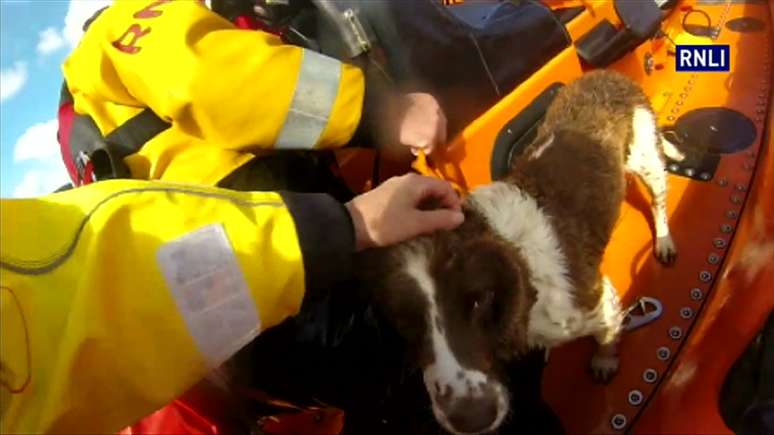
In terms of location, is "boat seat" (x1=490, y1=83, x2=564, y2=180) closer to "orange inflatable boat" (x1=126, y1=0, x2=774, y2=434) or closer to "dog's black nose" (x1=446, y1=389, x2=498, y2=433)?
"orange inflatable boat" (x1=126, y1=0, x2=774, y2=434)

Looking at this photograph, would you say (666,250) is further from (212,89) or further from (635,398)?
(212,89)

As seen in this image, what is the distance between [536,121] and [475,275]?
0.83 meters

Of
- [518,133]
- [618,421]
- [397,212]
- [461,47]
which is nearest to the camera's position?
[397,212]

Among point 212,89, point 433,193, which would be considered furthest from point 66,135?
point 433,193

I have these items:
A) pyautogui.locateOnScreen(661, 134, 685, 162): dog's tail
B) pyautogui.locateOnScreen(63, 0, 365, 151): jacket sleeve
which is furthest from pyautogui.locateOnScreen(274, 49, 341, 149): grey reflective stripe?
pyautogui.locateOnScreen(661, 134, 685, 162): dog's tail

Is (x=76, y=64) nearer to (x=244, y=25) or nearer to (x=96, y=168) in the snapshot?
(x=96, y=168)

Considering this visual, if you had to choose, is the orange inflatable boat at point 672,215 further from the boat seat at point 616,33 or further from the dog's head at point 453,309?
the dog's head at point 453,309

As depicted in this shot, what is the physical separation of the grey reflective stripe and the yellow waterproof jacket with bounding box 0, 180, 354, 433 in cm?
56

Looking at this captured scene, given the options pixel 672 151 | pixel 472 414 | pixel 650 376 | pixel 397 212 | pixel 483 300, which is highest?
pixel 397 212

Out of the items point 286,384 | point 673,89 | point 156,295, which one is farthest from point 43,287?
point 673,89

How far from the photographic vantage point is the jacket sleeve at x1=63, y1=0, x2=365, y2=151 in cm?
189

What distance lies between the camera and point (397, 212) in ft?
5.24

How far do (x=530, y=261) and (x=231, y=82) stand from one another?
0.93 metres

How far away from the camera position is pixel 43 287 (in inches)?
42.5
